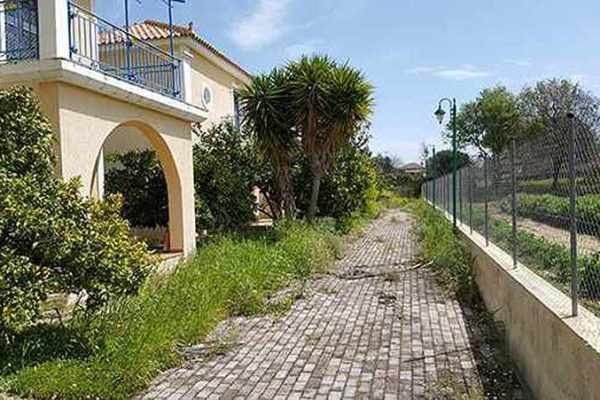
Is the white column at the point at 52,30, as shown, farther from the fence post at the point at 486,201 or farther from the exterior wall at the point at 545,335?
the exterior wall at the point at 545,335

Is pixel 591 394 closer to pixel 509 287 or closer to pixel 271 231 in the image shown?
pixel 509 287

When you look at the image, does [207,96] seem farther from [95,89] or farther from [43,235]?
[43,235]

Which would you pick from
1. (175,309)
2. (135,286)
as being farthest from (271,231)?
(135,286)

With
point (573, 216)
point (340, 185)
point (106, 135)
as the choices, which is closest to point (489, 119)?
point (340, 185)

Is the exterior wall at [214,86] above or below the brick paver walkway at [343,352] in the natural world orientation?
above

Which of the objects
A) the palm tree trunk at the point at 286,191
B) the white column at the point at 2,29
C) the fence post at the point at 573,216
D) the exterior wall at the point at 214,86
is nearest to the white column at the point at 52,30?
the white column at the point at 2,29

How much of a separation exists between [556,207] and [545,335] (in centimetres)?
105

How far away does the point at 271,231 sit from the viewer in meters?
15.7

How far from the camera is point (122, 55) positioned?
46.1 feet

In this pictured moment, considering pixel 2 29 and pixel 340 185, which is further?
pixel 340 185

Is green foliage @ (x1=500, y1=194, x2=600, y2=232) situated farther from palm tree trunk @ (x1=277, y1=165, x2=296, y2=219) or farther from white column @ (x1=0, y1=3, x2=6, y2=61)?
palm tree trunk @ (x1=277, y1=165, x2=296, y2=219)

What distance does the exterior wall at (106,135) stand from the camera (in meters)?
7.98

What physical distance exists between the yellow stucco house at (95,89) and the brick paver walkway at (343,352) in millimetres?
3486

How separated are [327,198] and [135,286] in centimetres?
1431
